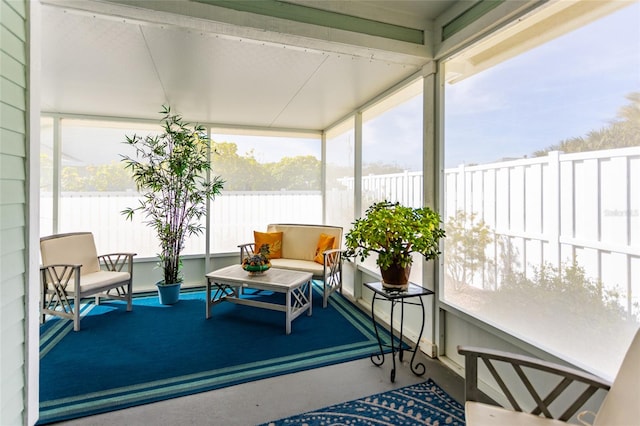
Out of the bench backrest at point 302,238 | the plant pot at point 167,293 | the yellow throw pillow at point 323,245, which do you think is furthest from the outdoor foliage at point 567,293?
the plant pot at point 167,293

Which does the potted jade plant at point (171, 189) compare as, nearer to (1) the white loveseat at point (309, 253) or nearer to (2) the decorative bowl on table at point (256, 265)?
(1) the white loveseat at point (309, 253)

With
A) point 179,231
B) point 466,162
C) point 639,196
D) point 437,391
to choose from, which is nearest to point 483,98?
point 466,162

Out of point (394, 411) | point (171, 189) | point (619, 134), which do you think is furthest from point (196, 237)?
point (619, 134)

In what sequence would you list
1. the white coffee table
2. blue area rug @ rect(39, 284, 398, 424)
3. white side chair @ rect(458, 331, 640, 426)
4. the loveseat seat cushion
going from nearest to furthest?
white side chair @ rect(458, 331, 640, 426)
blue area rug @ rect(39, 284, 398, 424)
the white coffee table
the loveseat seat cushion

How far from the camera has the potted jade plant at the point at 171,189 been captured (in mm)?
4109

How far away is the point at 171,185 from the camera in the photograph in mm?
4195

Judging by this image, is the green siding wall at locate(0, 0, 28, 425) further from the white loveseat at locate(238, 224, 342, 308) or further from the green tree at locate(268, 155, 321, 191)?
the green tree at locate(268, 155, 321, 191)

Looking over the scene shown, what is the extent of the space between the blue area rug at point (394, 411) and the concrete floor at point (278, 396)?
0.07 m

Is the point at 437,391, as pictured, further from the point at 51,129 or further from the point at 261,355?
the point at 51,129

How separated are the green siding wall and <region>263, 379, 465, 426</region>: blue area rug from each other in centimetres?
138

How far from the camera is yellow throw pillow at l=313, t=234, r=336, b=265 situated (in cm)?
439

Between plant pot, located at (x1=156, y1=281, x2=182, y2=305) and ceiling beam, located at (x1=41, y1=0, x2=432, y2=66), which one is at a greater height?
ceiling beam, located at (x1=41, y1=0, x2=432, y2=66)

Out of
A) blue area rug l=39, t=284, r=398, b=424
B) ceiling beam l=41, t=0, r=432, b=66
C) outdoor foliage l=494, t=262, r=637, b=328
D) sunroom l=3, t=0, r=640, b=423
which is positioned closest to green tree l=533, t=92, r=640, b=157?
sunroom l=3, t=0, r=640, b=423

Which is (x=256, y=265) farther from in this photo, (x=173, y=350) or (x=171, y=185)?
(x=171, y=185)
